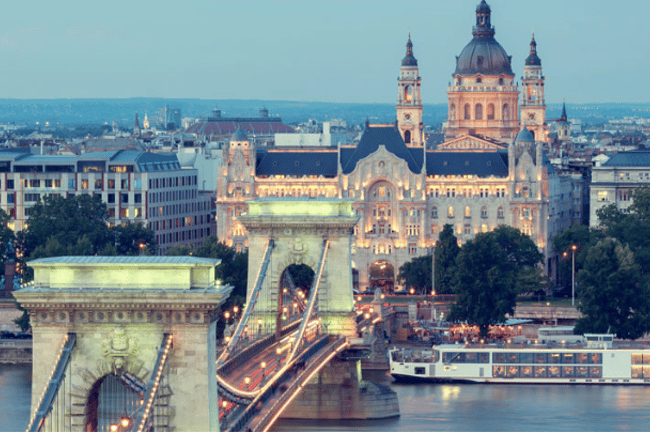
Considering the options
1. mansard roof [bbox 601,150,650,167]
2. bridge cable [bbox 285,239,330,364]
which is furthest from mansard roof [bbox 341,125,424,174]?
bridge cable [bbox 285,239,330,364]

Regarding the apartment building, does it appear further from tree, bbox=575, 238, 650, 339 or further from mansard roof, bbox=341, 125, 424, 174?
tree, bbox=575, 238, 650, 339

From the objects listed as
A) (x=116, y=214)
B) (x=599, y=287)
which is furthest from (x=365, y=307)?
(x=116, y=214)

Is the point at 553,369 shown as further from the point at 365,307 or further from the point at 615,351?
the point at 365,307

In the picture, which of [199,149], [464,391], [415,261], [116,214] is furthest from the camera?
[199,149]

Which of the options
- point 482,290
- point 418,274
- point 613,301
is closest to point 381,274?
point 418,274

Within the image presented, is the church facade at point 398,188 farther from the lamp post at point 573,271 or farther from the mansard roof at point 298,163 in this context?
the lamp post at point 573,271
